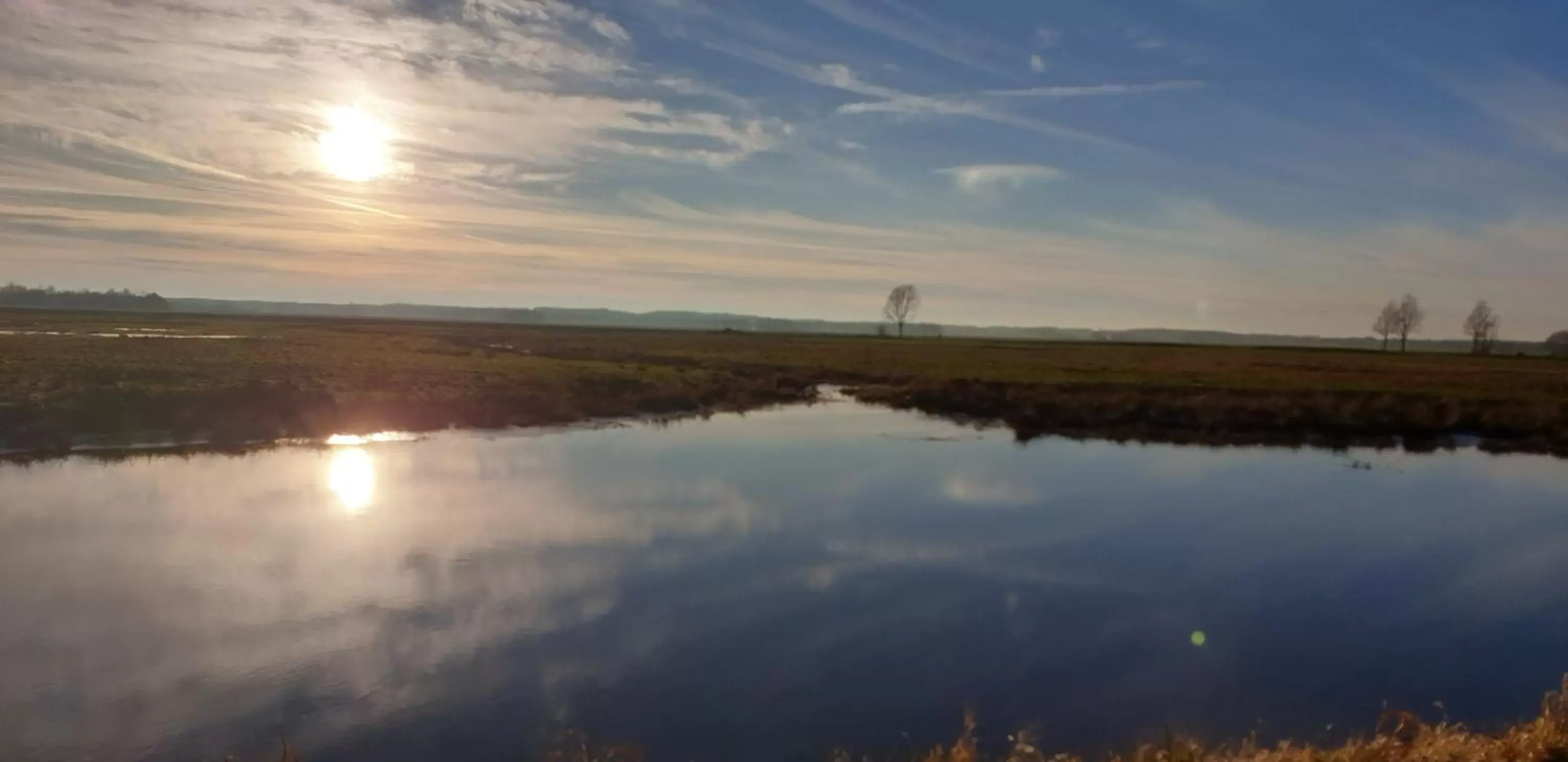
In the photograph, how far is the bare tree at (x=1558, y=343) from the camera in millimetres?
153750

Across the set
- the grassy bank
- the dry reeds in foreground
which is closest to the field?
the grassy bank

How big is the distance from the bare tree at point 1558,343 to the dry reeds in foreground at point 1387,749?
6485 inches

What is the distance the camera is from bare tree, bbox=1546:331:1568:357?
504 feet

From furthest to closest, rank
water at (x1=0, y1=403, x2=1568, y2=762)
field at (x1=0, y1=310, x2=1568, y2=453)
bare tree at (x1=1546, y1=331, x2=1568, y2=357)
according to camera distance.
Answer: bare tree at (x1=1546, y1=331, x2=1568, y2=357)
field at (x1=0, y1=310, x2=1568, y2=453)
water at (x1=0, y1=403, x2=1568, y2=762)

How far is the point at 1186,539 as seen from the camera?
19.7 meters

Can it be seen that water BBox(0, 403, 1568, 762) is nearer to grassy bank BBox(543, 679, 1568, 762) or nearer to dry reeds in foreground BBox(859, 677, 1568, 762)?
grassy bank BBox(543, 679, 1568, 762)

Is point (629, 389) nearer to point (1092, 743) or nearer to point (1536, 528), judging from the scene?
point (1536, 528)

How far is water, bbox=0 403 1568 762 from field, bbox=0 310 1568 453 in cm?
670

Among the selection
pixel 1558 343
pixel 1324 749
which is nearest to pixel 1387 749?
pixel 1324 749

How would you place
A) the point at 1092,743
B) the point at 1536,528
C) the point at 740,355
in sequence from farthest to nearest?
the point at 740,355, the point at 1536,528, the point at 1092,743

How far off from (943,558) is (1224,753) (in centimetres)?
850

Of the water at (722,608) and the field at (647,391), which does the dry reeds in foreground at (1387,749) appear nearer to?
the water at (722,608)

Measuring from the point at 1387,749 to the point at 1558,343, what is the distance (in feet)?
701

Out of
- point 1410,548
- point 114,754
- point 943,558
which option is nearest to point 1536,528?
point 1410,548
